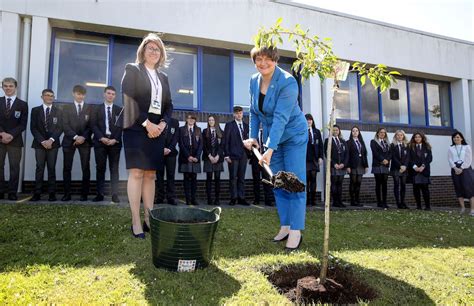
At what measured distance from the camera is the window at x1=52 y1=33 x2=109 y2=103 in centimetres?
820

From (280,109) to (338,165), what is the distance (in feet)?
19.1

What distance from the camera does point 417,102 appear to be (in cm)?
1307

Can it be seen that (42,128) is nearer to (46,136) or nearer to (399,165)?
(46,136)

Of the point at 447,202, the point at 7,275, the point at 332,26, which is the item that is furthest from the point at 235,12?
the point at 447,202

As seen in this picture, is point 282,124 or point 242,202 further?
point 242,202

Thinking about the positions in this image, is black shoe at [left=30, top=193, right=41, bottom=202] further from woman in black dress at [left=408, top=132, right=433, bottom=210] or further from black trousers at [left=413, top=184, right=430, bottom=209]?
black trousers at [left=413, top=184, right=430, bottom=209]

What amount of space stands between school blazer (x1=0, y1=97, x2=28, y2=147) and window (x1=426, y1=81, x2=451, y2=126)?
13956 mm

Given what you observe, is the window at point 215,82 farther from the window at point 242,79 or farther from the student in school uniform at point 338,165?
the student in school uniform at point 338,165

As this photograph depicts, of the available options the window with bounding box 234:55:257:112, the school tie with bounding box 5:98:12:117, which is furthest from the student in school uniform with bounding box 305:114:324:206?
the school tie with bounding box 5:98:12:117

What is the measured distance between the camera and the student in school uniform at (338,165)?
8586mm

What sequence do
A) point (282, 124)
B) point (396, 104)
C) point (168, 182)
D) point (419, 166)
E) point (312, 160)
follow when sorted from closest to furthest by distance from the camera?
1. point (282, 124)
2. point (168, 182)
3. point (312, 160)
4. point (419, 166)
5. point (396, 104)

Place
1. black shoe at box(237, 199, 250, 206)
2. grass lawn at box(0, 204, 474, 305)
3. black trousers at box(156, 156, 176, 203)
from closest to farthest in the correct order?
grass lawn at box(0, 204, 474, 305)
black trousers at box(156, 156, 176, 203)
black shoe at box(237, 199, 250, 206)

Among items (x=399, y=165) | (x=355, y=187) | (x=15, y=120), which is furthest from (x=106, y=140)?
→ (x=399, y=165)

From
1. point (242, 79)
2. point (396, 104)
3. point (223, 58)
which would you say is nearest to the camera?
point (223, 58)
